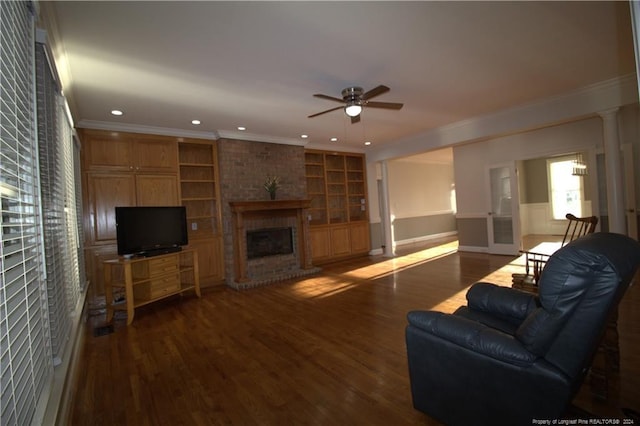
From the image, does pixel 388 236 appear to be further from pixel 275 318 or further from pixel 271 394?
pixel 271 394

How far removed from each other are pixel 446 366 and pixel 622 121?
20.2 feet

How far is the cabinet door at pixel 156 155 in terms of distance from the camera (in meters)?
4.95

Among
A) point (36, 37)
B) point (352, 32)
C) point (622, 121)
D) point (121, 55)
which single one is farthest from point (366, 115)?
point (622, 121)

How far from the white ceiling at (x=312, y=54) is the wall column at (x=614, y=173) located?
0.64 meters

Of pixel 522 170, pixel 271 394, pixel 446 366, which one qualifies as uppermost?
pixel 522 170

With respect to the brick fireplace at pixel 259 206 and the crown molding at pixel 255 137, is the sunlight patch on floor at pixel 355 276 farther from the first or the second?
the crown molding at pixel 255 137

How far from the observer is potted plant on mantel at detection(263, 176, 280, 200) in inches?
233

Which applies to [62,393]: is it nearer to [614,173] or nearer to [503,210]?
[614,173]

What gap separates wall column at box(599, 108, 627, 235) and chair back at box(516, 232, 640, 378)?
152 inches

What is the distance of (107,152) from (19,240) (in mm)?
3970

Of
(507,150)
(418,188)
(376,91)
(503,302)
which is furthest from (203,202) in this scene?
(418,188)

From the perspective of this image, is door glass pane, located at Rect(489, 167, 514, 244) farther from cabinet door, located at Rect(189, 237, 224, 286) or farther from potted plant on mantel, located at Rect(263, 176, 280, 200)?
cabinet door, located at Rect(189, 237, 224, 286)

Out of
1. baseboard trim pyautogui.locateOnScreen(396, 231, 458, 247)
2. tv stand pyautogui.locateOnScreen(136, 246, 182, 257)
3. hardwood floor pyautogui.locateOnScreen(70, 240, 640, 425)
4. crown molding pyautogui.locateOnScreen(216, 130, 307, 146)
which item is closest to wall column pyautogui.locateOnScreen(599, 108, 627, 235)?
hardwood floor pyautogui.locateOnScreen(70, 240, 640, 425)

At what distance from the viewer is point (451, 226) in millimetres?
10906
